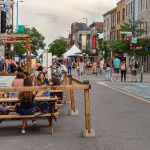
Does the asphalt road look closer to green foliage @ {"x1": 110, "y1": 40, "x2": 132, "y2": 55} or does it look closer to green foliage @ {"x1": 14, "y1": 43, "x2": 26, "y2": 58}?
green foliage @ {"x1": 110, "y1": 40, "x2": 132, "y2": 55}

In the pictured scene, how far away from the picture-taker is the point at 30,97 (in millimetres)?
11766

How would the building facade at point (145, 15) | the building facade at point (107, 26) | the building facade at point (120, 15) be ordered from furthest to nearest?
the building facade at point (107, 26)
the building facade at point (120, 15)
the building facade at point (145, 15)

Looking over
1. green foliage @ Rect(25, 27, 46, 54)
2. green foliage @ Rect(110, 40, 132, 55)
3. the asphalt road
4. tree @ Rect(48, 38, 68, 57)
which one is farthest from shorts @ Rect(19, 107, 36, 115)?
tree @ Rect(48, 38, 68, 57)

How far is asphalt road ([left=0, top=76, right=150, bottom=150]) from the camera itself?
10.0 meters

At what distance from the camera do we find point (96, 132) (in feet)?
38.6

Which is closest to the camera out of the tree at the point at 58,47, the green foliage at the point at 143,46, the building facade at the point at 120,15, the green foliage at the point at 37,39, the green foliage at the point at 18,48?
the green foliage at the point at 143,46

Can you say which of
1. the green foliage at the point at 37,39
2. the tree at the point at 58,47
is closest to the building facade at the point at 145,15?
the green foliage at the point at 37,39

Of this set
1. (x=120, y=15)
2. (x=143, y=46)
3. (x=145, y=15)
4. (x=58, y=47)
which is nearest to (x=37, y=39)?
(x=58, y=47)

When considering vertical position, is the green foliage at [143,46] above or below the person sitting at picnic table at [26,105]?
above

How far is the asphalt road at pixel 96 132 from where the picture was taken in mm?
10019

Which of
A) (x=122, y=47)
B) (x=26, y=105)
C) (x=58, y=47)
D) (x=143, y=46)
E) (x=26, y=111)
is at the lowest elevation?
(x=26, y=111)

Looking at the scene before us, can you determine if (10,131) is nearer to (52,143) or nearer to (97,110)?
(52,143)

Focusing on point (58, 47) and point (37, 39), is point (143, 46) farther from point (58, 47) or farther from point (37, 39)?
point (58, 47)

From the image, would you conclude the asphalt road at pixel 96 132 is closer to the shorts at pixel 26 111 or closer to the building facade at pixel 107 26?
the shorts at pixel 26 111
